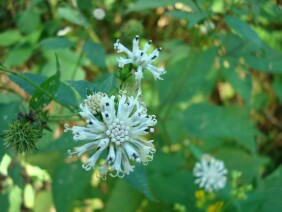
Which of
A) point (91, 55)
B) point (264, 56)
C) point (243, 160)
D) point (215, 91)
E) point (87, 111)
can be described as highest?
point (87, 111)

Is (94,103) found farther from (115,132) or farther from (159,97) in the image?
(159,97)

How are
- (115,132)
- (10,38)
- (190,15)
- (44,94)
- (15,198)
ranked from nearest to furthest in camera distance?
1. (115,132)
2. (44,94)
3. (190,15)
4. (15,198)
5. (10,38)

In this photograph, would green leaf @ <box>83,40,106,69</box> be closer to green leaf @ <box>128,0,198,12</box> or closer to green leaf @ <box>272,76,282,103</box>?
green leaf @ <box>128,0,198,12</box>

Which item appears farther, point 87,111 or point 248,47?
point 248,47

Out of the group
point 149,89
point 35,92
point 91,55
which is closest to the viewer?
point 35,92

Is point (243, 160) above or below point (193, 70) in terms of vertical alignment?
below

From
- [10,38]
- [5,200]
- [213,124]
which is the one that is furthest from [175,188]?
[10,38]

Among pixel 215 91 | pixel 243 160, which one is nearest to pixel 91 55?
pixel 243 160

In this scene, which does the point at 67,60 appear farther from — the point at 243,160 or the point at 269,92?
the point at 269,92
